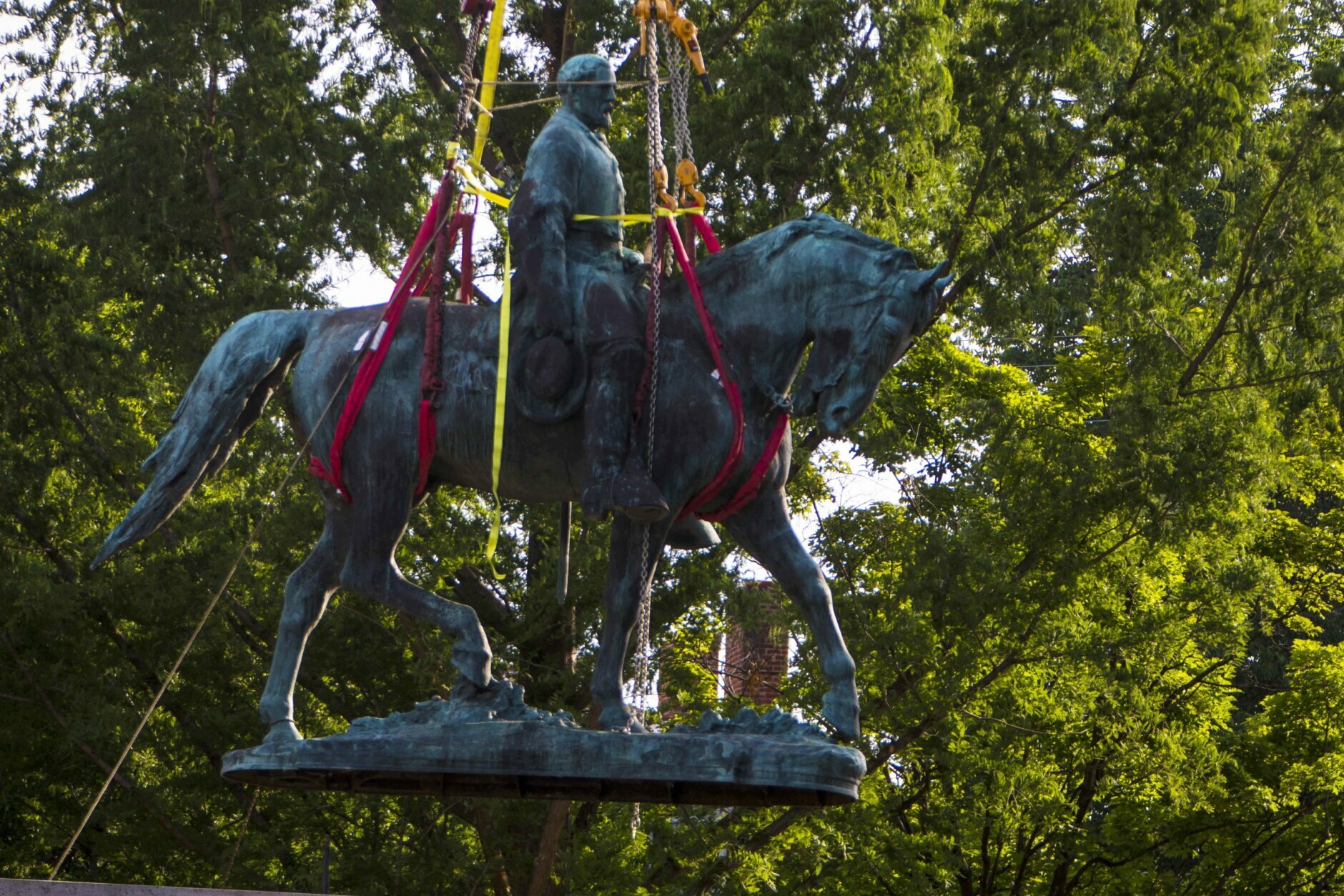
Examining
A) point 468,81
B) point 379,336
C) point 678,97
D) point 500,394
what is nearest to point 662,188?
point 678,97

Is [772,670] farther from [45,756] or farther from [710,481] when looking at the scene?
[710,481]

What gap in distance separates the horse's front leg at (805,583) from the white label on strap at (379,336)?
1.46 m

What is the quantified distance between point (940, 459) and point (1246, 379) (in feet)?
13.9

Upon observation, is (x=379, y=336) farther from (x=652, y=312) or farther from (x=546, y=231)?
(x=652, y=312)

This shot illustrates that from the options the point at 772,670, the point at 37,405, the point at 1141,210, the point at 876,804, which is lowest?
the point at 876,804

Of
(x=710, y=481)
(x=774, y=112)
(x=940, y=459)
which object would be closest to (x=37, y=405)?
(x=774, y=112)

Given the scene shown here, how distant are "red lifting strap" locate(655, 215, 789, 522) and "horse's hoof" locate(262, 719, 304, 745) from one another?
1.63 m

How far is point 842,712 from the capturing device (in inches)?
277

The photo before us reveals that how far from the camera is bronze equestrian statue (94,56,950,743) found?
7012 millimetres

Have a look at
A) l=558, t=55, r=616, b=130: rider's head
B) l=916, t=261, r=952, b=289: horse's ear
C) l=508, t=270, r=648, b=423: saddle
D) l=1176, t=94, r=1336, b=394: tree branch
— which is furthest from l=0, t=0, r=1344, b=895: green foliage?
l=916, t=261, r=952, b=289: horse's ear

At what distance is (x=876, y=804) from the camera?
17.4 meters

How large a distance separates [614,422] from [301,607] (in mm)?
1525

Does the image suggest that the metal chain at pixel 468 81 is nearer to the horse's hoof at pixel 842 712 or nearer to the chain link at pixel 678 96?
the chain link at pixel 678 96

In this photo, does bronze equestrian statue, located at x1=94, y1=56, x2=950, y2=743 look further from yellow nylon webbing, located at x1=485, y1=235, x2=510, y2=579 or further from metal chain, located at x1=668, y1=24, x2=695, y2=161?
metal chain, located at x1=668, y1=24, x2=695, y2=161
